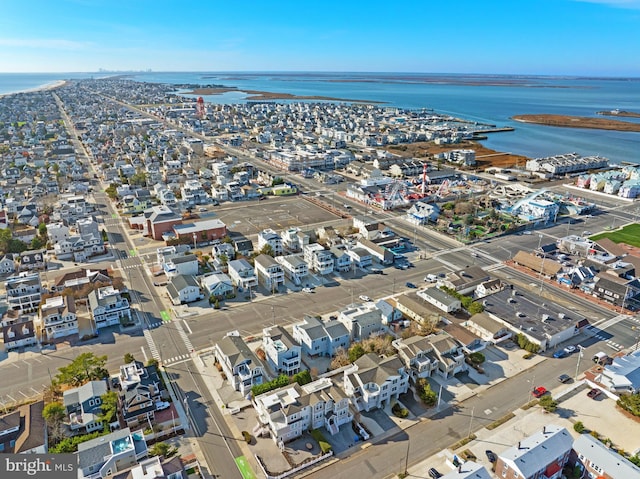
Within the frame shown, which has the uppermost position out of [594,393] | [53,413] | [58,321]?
[58,321]

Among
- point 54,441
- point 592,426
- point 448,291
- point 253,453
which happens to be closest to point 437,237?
point 448,291

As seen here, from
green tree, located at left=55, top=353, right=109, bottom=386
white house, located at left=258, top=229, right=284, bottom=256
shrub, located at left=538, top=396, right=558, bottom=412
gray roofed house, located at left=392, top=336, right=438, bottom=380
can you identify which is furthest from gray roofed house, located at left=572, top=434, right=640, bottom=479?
white house, located at left=258, top=229, right=284, bottom=256

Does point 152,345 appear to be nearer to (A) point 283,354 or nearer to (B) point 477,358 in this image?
(A) point 283,354

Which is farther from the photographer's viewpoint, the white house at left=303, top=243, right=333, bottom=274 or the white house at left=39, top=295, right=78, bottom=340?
the white house at left=303, top=243, right=333, bottom=274

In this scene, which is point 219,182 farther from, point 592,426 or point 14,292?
point 592,426

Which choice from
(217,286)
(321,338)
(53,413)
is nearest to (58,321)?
(53,413)

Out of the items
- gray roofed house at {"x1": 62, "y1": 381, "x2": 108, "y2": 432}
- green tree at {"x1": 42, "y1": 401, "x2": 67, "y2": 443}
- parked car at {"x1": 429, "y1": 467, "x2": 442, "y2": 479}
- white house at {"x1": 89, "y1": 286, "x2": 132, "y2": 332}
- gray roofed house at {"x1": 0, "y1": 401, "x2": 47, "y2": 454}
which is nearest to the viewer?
parked car at {"x1": 429, "y1": 467, "x2": 442, "y2": 479}

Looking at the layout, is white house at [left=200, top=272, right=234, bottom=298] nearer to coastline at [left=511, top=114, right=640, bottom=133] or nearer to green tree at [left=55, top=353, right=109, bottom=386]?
green tree at [left=55, top=353, right=109, bottom=386]
